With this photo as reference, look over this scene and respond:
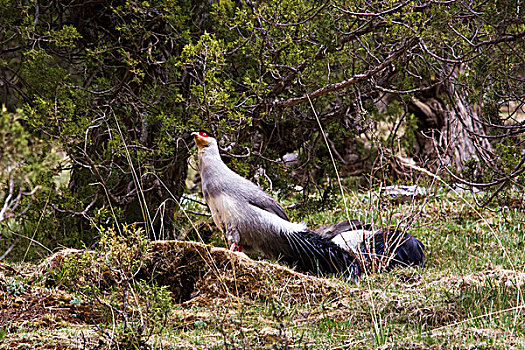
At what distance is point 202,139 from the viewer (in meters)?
5.43

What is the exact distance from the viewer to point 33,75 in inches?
224

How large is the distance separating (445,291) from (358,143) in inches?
235

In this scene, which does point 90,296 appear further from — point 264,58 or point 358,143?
point 358,143

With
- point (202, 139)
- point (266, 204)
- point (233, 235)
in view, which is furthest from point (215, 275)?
point (202, 139)

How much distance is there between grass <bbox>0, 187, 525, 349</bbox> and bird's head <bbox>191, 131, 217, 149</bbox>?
150 cm

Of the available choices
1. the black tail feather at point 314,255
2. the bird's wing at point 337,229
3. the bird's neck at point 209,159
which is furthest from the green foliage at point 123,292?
the bird's wing at point 337,229

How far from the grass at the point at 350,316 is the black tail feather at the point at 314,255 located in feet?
2.27

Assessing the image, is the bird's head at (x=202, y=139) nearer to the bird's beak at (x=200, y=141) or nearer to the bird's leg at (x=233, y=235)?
the bird's beak at (x=200, y=141)

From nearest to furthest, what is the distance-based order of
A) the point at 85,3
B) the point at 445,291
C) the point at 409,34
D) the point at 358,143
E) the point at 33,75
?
the point at 445,291, the point at 409,34, the point at 33,75, the point at 85,3, the point at 358,143

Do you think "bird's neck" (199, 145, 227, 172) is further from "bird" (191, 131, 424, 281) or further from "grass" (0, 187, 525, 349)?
"grass" (0, 187, 525, 349)

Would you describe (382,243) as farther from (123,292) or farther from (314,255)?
(123,292)

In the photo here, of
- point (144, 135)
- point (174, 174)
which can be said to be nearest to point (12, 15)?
point (144, 135)

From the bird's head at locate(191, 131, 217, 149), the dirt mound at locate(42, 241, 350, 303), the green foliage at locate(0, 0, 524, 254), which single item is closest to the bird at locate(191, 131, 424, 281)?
the bird's head at locate(191, 131, 217, 149)

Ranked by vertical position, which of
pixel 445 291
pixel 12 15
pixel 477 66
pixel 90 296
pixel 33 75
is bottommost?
pixel 90 296
